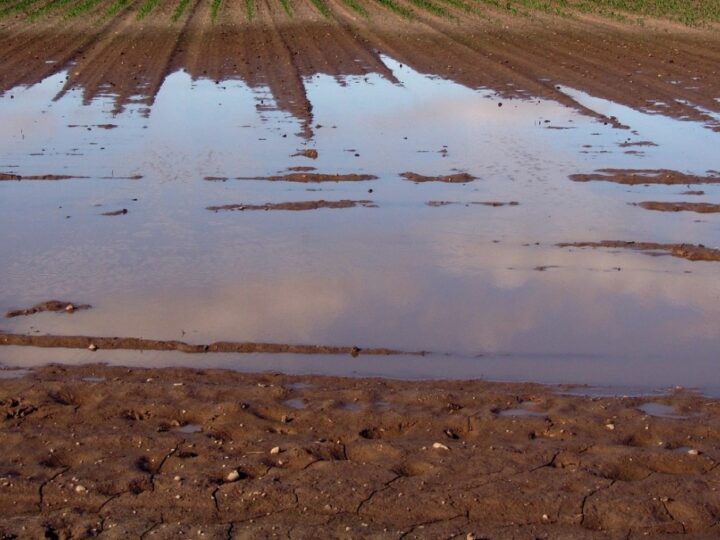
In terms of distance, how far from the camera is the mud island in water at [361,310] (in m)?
6.25

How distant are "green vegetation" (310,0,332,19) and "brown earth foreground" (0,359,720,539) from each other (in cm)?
2774

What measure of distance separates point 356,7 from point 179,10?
5.92 metres

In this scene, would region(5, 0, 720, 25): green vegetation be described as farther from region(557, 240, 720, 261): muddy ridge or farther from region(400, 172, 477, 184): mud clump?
region(557, 240, 720, 261): muddy ridge

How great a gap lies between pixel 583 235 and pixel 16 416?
6.57 meters

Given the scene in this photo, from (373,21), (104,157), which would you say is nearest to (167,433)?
(104,157)

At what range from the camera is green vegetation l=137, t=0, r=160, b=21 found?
34781mm

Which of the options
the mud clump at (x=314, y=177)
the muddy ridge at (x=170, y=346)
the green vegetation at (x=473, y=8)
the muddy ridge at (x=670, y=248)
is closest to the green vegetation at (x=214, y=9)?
the green vegetation at (x=473, y=8)

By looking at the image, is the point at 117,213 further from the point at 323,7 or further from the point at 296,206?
the point at 323,7

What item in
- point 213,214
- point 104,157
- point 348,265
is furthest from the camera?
point 104,157

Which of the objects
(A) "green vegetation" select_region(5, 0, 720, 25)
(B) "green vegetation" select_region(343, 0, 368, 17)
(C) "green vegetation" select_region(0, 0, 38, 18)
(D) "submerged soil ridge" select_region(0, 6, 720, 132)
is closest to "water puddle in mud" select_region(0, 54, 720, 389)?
(D) "submerged soil ridge" select_region(0, 6, 720, 132)

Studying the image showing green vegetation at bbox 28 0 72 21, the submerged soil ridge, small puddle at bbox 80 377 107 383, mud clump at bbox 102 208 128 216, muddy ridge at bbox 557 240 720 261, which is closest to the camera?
small puddle at bbox 80 377 107 383

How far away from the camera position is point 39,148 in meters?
16.3

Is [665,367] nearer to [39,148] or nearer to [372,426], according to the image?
[372,426]

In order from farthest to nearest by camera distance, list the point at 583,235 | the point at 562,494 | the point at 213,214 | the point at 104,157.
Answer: the point at 104,157
the point at 213,214
the point at 583,235
the point at 562,494
